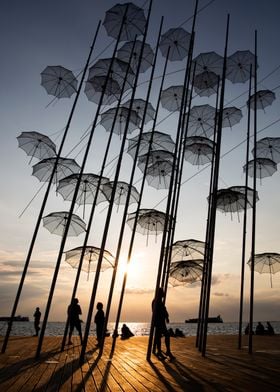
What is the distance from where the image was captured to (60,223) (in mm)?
16938

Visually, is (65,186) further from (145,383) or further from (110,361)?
(145,383)

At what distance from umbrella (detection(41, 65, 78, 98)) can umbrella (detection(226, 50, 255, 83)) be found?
29.3ft

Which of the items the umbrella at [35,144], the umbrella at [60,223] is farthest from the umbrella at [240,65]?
the umbrella at [60,223]

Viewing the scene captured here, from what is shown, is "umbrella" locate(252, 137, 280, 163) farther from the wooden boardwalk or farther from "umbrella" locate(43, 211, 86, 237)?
the wooden boardwalk

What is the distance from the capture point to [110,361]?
31.0 ft

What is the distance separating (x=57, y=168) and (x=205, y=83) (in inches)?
362

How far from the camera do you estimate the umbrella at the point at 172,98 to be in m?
17.5

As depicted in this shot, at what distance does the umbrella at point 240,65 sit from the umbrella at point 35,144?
35.8 ft

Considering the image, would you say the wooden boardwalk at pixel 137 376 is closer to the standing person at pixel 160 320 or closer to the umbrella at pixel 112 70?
the standing person at pixel 160 320

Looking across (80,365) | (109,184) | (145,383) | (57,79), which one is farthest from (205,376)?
(57,79)

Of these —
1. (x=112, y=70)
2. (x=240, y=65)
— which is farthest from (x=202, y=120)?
(x=112, y=70)

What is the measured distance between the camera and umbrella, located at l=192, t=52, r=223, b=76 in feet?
53.9

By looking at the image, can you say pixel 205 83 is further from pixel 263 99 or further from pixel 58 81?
pixel 58 81

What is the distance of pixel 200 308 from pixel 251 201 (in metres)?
6.18
